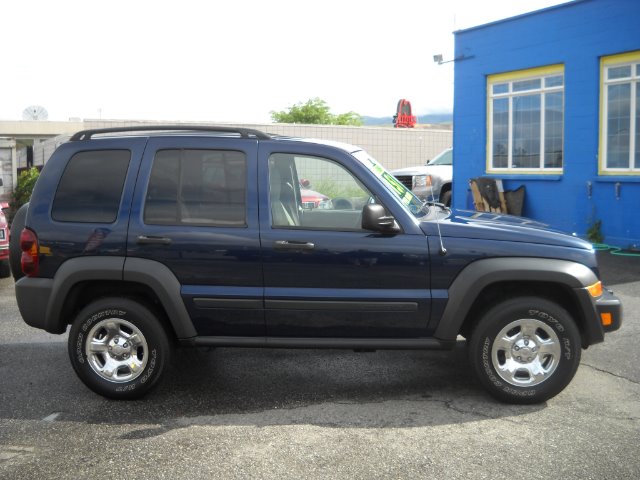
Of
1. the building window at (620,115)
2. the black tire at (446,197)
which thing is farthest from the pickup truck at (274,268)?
the black tire at (446,197)

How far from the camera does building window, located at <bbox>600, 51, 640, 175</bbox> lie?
12.5m

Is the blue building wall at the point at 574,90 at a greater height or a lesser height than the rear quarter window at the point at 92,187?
greater

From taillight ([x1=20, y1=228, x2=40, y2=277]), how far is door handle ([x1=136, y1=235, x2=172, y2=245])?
0.77 metres

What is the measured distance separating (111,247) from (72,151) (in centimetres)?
84

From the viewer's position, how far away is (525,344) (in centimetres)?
518

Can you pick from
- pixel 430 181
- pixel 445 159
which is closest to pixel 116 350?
pixel 430 181

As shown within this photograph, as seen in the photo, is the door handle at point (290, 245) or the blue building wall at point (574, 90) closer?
the door handle at point (290, 245)

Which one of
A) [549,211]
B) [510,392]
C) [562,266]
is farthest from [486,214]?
[549,211]

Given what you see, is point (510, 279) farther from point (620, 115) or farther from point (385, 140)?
point (385, 140)

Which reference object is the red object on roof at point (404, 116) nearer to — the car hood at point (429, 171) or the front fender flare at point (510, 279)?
the car hood at point (429, 171)

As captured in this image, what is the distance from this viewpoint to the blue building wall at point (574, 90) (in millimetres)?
12602

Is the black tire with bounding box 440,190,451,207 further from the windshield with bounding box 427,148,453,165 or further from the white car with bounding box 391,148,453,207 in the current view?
the windshield with bounding box 427,148,453,165

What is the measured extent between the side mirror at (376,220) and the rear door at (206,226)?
767 mm

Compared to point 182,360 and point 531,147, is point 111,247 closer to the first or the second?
point 182,360
